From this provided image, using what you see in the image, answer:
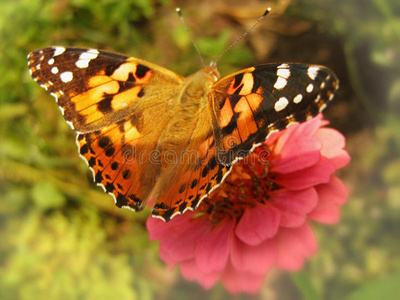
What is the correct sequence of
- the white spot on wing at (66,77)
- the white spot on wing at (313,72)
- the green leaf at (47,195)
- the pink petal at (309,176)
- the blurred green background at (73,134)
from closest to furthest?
1. the white spot on wing at (313,72)
2. the pink petal at (309,176)
3. the white spot on wing at (66,77)
4. the blurred green background at (73,134)
5. the green leaf at (47,195)

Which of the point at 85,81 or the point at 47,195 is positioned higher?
the point at 85,81

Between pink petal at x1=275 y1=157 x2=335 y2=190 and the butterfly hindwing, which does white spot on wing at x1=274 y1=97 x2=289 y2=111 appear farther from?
pink petal at x1=275 y1=157 x2=335 y2=190

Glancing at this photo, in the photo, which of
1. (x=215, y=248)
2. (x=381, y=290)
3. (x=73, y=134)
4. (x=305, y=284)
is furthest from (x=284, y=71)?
(x=73, y=134)

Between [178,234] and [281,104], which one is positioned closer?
[281,104]


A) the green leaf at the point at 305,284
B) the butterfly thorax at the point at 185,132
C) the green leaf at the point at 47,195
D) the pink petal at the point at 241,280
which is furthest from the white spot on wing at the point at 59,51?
the green leaf at the point at 47,195

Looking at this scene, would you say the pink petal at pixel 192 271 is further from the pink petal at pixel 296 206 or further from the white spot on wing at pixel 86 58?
the white spot on wing at pixel 86 58

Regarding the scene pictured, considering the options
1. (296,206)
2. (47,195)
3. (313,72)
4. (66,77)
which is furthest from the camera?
(47,195)

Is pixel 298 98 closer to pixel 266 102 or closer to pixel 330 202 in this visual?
pixel 266 102

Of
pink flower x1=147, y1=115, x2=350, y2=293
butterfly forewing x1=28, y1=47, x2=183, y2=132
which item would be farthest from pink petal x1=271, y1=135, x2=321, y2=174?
butterfly forewing x1=28, y1=47, x2=183, y2=132
